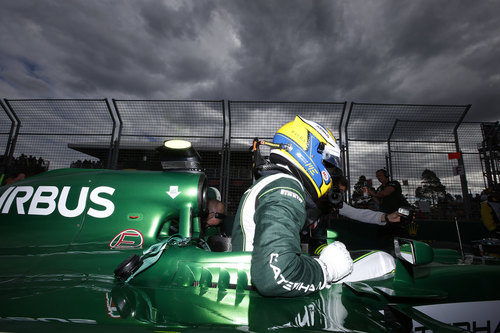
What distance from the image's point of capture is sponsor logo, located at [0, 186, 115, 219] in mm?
1812

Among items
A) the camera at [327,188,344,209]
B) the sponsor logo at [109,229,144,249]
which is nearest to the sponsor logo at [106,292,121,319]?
the sponsor logo at [109,229,144,249]

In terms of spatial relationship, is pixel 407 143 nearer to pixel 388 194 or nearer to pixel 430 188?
pixel 430 188

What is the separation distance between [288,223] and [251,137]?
5.04m

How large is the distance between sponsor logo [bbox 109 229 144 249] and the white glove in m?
1.27

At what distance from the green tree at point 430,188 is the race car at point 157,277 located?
15.3ft

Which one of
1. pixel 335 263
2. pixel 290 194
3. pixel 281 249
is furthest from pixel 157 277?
pixel 335 263

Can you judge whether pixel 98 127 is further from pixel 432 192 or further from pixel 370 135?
pixel 432 192

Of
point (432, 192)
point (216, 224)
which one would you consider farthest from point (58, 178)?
point (432, 192)

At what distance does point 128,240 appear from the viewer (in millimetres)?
1776

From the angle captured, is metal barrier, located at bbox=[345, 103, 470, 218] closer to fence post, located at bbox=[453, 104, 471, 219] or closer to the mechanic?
fence post, located at bbox=[453, 104, 471, 219]

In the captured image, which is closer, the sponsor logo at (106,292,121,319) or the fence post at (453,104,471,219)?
the sponsor logo at (106,292,121,319)

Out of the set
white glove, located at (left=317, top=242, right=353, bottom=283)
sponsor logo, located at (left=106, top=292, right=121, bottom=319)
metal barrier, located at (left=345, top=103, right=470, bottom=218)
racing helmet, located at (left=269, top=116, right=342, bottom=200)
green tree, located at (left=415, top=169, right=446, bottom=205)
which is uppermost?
metal barrier, located at (left=345, top=103, right=470, bottom=218)

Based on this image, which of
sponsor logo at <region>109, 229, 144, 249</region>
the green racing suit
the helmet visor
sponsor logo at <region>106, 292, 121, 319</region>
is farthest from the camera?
the helmet visor

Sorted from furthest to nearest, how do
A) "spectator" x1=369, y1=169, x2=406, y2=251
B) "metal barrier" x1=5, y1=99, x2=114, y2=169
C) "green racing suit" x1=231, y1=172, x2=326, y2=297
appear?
"metal barrier" x1=5, y1=99, x2=114, y2=169 → "spectator" x1=369, y1=169, x2=406, y2=251 → "green racing suit" x1=231, y1=172, x2=326, y2=297
